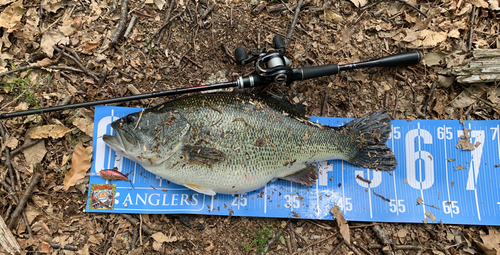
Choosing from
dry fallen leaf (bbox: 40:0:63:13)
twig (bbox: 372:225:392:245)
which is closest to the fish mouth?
dry fallen leaf (bbox: 40:0:63:13)

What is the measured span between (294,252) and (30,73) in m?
4.27

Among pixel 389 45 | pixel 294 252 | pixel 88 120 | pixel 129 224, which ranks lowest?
pixel 294 252

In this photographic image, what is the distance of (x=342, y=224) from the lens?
3.43 meters

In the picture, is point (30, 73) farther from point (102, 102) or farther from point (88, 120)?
point (102, 102)

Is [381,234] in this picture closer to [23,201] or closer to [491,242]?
[491,242]

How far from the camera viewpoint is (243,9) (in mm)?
3748

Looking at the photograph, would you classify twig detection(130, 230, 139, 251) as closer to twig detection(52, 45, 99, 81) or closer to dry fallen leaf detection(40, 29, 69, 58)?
twig detection(52, 45, 99, 81)

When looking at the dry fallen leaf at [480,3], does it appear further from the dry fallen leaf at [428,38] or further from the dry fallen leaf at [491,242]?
the dry fallen leaf at [491,242]

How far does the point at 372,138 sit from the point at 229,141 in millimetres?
1859

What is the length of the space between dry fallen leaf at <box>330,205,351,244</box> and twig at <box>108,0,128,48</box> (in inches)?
146

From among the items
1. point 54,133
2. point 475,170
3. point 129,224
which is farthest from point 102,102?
point 475,170

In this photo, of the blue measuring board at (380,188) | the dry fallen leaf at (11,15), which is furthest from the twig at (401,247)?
the dry fallen leaf at (11,15)

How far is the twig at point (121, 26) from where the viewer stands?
3.59 metres

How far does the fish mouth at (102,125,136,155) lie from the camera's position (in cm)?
300
